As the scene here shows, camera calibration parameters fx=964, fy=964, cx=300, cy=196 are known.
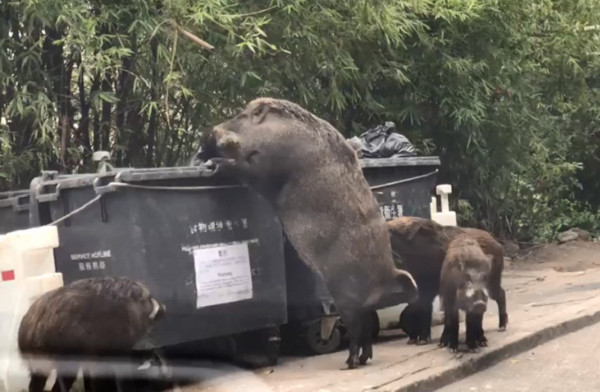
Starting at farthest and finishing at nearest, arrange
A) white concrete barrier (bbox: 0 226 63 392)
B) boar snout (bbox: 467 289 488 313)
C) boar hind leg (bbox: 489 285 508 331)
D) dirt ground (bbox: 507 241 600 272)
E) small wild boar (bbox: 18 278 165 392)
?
dirt ground (bbox: 507 241 600 272), boar hind leg (bbox: 489 285 508 331), boar snout (bbox: 467 289 488 313), white concrete barrier (bbox: 0 226 63 392), small wild boar (bbox: 18 278 165 392)

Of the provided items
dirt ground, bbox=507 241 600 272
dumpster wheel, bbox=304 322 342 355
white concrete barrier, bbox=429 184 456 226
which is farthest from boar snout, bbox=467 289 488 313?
dirt ground, bbox=507 241 600 272

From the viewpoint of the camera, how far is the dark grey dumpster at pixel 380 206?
7457 millimetres

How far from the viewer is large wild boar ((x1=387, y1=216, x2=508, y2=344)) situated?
7602 millimetres

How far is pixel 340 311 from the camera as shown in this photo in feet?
22.7

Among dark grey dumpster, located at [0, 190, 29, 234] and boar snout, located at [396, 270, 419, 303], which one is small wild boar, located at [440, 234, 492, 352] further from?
dark grey dumpster, located at [0, 190, 29, 234]

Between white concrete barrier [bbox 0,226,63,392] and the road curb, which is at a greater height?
white concrete barrier [bbox 0,226,63,392]

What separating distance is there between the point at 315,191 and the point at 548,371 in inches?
93.3

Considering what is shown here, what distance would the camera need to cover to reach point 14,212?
23.6ft

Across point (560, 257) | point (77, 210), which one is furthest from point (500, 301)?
point (560, 257)

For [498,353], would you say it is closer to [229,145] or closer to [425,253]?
[425,253]

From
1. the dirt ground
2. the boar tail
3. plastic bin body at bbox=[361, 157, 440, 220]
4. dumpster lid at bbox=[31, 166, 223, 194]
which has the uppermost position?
dumpster lid at bbox=[31, 166, 223, 194]

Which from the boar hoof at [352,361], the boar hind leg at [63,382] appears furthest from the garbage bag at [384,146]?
the boar hind leg at [63,382]

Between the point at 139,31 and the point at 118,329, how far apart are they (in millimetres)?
3398

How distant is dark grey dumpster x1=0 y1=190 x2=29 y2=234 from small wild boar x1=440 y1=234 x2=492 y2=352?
315 centimetres
